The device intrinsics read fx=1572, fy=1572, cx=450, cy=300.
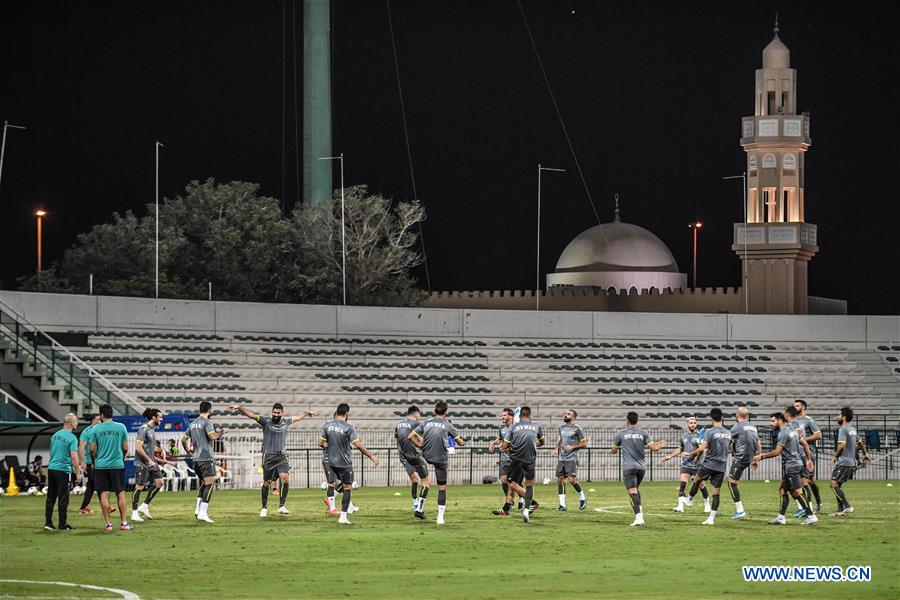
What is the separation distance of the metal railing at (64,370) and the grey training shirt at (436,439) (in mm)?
18077

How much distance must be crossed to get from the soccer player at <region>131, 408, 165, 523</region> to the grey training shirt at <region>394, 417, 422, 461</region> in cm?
437

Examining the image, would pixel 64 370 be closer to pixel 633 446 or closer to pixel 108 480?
pixel 108 480

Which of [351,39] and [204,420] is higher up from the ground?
[351,39]

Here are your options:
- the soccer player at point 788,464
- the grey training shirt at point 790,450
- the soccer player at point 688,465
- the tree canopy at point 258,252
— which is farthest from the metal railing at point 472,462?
the tree canopy at point 258,252

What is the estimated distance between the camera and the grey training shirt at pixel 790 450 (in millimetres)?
27156

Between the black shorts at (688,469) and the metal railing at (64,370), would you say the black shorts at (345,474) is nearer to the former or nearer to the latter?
the black shorts at (688,469)

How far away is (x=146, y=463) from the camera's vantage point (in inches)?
1110

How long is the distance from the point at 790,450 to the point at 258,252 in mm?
47913

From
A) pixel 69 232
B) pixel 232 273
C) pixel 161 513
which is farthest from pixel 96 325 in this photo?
pixel 69 232

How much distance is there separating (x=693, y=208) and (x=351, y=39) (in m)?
25.2

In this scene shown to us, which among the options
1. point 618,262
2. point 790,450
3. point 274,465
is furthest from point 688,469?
point 618,262

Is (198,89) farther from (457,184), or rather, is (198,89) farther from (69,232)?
(457,184)

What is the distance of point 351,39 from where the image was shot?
302 ft

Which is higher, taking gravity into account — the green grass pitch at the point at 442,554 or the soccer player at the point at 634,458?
the soccer player at the point at 634,458
